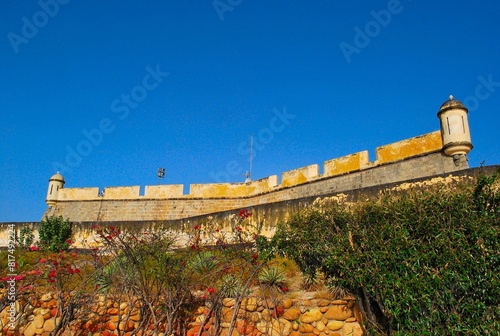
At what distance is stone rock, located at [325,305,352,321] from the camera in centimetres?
571

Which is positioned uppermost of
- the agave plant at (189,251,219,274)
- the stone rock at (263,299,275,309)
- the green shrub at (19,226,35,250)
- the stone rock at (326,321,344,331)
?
the green shrub at (19,226,35,250)

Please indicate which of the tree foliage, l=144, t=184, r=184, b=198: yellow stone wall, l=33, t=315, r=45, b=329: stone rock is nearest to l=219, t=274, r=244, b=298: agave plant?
the tree foliage

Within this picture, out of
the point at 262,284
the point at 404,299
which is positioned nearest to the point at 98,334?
the point at 262,284

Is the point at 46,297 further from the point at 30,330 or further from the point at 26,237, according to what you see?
the point at 26,237

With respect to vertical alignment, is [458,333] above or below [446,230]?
below

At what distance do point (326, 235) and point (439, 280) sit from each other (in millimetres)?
1886

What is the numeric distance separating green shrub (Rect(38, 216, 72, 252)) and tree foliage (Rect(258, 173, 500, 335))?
9.61 metres

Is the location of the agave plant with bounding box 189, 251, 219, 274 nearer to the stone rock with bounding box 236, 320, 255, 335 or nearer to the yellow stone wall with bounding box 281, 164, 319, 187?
the stone rock with bounding box 236, 320, 255, 335

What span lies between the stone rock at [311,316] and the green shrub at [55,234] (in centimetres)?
928

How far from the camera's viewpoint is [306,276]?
21.4ft

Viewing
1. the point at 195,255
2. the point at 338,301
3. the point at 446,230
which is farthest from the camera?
the point at 195,255

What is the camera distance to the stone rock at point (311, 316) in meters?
5.80

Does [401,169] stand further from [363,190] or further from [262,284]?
[262,284]

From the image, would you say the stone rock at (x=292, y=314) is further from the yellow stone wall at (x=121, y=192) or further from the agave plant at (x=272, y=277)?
the yellow stone wall at (x=121, y=192)
